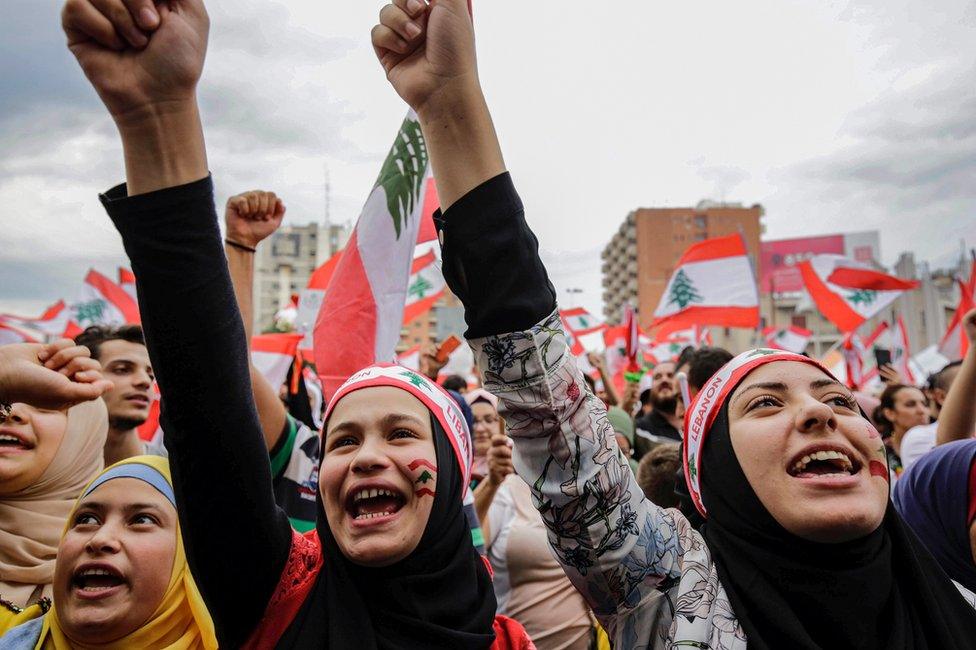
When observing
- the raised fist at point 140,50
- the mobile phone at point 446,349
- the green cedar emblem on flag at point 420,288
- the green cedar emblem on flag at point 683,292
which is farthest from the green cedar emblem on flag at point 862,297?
the raised fist at point 140,50

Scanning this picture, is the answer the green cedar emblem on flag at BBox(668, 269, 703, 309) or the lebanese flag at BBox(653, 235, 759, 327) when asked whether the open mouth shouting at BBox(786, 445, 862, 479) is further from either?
the green cedar emblem on flag at BBox(668, 269, 703, 309)

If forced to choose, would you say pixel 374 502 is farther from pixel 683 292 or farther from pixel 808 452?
pixel 683 292

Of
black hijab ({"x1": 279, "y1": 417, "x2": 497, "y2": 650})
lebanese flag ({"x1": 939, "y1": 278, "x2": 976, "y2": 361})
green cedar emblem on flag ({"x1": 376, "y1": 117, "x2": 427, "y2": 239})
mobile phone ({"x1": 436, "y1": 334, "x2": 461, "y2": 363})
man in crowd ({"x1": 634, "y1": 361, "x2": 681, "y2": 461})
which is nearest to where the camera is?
black hijab ({"x1": 279, "y1": 417, "x2": 497, "y2": 650})

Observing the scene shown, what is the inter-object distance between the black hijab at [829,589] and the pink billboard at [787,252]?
184 feet

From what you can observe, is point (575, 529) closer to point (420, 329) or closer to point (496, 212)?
point (496, 212)

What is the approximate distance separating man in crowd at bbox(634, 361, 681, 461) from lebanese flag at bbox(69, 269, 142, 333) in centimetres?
696

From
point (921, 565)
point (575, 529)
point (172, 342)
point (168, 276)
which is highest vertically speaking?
point (168, 276)

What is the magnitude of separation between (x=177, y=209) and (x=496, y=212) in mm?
507

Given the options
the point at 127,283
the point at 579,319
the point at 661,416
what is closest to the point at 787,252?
the point at 579,319

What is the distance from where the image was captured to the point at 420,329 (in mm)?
85938

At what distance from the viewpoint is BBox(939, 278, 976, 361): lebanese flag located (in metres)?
6.02

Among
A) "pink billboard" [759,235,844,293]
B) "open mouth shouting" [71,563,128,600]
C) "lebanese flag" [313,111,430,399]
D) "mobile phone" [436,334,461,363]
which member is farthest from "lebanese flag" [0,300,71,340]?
"pink billboard" [759,235,844,293]

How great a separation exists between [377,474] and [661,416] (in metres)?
3.59

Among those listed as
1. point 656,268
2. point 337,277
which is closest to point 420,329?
point 656,268
